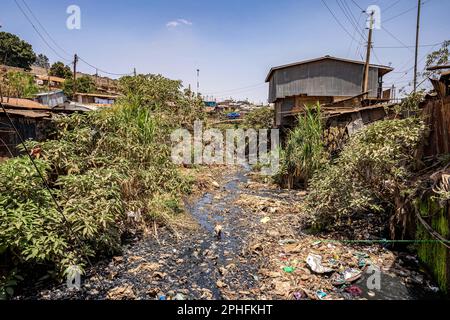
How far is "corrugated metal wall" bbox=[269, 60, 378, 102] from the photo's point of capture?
55.3 feet

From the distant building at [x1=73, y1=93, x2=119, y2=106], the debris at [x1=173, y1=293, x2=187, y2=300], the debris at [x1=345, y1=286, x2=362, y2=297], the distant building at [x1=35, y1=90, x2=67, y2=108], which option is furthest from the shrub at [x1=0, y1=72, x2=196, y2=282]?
the distant building at [x1=73, y1=93, x2=119, y2=106]

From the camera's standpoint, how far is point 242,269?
169 inches

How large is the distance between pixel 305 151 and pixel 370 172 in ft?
12.4

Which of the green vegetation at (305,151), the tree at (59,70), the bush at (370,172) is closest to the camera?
the bush at (370,172)

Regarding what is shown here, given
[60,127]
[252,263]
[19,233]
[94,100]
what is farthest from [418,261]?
[94,100]

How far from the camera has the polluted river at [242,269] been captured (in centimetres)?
362

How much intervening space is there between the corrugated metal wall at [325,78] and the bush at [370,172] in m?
12.4

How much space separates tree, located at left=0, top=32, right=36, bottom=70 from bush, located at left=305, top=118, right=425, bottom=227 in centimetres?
3810

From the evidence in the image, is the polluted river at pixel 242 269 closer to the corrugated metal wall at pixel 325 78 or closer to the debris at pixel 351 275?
the debris at pixel 351 275

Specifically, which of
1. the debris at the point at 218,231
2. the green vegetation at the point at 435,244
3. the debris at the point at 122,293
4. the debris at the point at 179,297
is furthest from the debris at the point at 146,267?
the green vegetation at the point at 435,244

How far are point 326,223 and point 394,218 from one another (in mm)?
1237

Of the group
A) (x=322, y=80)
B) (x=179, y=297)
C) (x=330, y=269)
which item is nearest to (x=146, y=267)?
(x=179, y=297)

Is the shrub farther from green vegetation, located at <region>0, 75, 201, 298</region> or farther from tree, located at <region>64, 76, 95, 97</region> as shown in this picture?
tree, located at <region>64, 76, 95, 97</region>

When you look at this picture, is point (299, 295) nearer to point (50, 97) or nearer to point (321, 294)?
point (321, 294)
